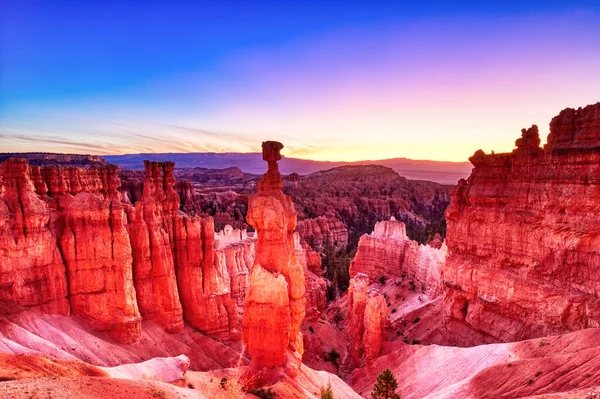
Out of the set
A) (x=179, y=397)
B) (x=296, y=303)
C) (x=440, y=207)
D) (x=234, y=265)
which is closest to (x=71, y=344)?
(x=179, y=397)

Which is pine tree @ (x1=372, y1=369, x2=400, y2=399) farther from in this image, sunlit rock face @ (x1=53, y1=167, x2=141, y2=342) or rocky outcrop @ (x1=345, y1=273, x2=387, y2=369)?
sunlit rock face @ (x1=53, y1=167, x2=141, y2=342)

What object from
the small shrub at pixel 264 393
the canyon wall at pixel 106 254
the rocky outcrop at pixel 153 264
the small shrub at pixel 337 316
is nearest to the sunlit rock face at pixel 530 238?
the canyon wall at pixel 106 254

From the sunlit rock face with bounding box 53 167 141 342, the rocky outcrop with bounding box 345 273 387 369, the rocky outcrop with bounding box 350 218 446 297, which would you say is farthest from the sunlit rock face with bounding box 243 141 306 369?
the rocky outcrop with bounding box 350 218 446 297

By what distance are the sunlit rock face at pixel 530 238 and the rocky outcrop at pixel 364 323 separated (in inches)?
194

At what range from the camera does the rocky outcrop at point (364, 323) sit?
30078mm

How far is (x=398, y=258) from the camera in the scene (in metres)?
45.5

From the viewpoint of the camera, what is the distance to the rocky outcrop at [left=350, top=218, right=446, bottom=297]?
125ft

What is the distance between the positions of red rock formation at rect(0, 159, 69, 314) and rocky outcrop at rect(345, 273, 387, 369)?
19.6 metres

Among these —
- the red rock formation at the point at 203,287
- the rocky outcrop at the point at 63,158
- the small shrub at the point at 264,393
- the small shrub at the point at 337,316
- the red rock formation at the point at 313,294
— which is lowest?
the small shrub at the point at 337,316

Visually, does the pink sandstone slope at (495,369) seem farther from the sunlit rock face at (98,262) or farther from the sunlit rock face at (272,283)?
the sunlit rock face at (98,262)

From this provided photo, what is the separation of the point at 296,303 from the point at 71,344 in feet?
34.4

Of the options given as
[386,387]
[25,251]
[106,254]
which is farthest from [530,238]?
[25,251]

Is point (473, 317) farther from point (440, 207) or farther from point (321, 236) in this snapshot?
point (440, 207)

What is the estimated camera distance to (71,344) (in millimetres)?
18547
